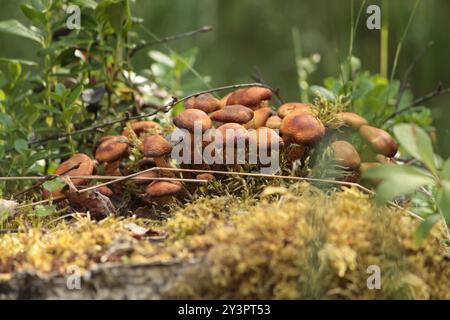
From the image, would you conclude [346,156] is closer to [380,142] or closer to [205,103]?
[380,142]

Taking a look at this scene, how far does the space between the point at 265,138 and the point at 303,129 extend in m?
0.09

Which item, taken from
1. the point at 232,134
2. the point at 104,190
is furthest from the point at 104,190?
the point at 232,134

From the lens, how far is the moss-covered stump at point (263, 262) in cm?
107

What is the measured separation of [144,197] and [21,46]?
2.36 m

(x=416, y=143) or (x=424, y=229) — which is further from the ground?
(x=416, y=143)

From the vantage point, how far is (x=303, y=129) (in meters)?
1.42

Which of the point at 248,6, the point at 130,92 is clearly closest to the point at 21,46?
the point at 248,6

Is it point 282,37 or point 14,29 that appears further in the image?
point 282,37

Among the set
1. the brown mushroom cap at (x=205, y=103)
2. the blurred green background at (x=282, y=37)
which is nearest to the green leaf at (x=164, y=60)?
the brown mushroom cap at (x=205, y=103)

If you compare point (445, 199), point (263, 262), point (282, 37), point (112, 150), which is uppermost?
point (282, 37)

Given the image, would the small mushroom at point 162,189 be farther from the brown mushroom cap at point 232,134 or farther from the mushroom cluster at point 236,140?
the brown mushroom cap at point 232,134

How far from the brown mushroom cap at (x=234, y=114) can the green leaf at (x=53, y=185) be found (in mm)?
379

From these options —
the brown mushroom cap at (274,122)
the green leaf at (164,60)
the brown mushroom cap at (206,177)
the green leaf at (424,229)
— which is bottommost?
the green leaf at (424,229)
